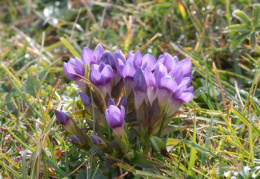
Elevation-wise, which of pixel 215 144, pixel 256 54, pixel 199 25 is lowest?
pixel 215 144

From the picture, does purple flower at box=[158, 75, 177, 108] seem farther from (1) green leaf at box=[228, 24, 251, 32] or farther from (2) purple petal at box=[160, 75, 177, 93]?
(1) green leaf at box=[228, 24, 251, 32]

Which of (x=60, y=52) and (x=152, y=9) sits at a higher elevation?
(x=152, y=9)

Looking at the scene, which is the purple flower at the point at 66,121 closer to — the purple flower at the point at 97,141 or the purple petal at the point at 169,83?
the purple flower at the point at 97,141

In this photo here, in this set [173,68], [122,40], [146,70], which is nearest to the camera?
[146,70]

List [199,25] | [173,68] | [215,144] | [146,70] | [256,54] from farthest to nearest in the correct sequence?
[199,25] → [256,54] → [215,144] → [173,68] → [146,70]

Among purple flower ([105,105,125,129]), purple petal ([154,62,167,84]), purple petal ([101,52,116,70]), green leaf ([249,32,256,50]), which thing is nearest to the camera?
purple flower ([105,105,125,129])

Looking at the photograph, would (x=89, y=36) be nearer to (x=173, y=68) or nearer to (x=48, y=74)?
(x=48, y=74)

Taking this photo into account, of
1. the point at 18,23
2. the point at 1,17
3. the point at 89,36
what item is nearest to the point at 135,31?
the point at 89,36

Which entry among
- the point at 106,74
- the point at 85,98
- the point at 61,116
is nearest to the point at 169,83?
the point at 106,74

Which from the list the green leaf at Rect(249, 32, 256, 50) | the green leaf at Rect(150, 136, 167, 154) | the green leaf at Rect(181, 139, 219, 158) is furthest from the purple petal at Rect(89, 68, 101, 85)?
the green leaf at Rect(249, 32, 256, 50)
